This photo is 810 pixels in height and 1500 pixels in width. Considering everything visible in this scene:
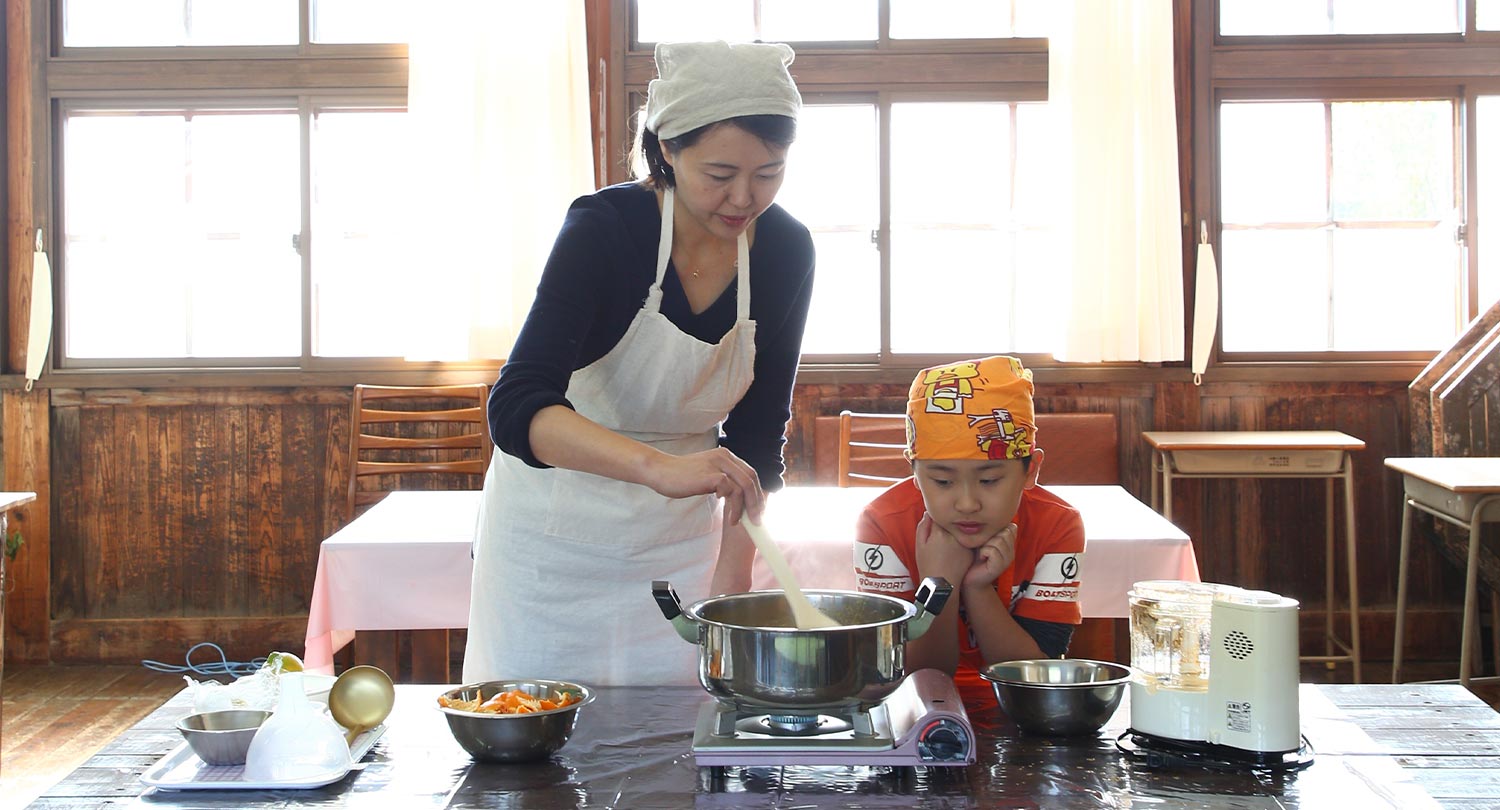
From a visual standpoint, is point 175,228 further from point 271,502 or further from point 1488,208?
point 1488,208

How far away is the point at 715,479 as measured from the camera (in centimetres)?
141

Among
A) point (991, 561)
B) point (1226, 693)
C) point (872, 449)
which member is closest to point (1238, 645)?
point (1226, 693)

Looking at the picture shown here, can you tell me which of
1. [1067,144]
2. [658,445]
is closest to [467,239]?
[1067,144]

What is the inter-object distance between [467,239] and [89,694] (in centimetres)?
195

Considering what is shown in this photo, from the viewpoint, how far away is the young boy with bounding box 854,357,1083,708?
1809mm

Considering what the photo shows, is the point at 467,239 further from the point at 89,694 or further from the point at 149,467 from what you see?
the point at 89,694

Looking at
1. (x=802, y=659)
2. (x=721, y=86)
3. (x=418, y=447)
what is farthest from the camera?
(x=418, y=447)

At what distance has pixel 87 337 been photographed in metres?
4.78

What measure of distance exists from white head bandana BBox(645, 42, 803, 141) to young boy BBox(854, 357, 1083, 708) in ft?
1.65

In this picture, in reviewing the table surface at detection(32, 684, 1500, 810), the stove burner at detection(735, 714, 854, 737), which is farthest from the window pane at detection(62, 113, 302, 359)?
the stove burner at detection(735, 714, 854, 737)

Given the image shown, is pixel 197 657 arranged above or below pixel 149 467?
below

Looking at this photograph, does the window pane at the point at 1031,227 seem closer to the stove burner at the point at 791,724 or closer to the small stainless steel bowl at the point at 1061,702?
the small stainless steel bowl at the point at 1061,702

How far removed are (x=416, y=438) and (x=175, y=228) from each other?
1273 millimetres

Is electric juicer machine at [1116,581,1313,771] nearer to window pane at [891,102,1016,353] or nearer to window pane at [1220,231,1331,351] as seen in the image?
window pane at [891,102,1016,353]
